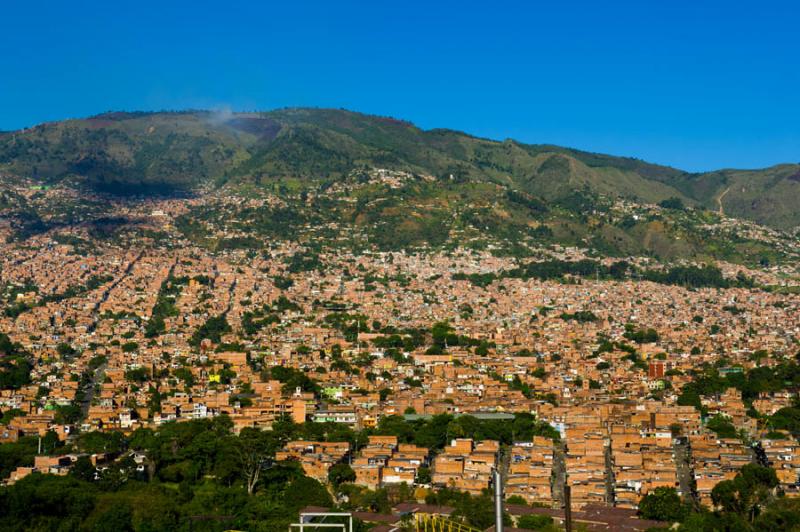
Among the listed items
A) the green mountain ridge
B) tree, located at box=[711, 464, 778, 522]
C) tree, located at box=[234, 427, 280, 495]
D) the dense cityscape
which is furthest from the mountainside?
tree, located at box=[711, 464, 778, 522]

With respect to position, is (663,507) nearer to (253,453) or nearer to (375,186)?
(253,453)

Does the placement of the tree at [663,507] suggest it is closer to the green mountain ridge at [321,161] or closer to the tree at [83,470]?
the tree at [83,470]

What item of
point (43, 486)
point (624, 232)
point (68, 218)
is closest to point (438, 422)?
point (43, 486)

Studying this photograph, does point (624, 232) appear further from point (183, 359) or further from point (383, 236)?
point (183, 359)

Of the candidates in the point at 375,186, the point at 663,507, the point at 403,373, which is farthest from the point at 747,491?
the point at 375,186

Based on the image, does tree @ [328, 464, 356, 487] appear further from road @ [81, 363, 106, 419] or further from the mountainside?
the mountainside

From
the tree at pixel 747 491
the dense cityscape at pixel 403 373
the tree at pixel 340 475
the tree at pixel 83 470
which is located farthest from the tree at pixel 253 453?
the tree at pixel 747 491
